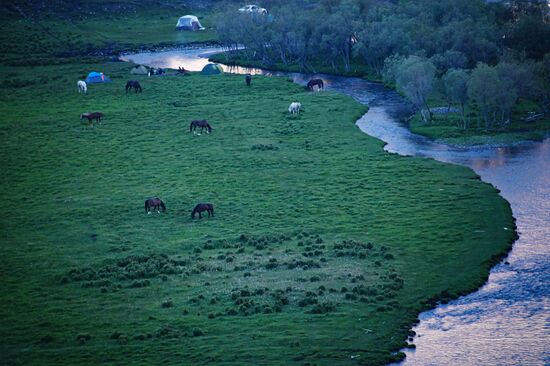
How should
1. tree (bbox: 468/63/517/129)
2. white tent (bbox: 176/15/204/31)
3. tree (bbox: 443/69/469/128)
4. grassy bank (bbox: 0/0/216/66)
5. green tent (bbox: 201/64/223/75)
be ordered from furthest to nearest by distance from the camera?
white tent (bbox: 176/15/204/31), grassy bank (bbox: 0/0/216/66), green tent (bbox: 201/64/223/75), tree (bbox: 443/69/469/128), tree (bbox: 468/63/517/129)

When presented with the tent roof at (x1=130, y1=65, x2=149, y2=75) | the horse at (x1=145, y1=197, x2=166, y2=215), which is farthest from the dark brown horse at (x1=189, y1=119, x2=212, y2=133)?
the tent roof at (x1=130, y1=65, x2=149, y2=75)

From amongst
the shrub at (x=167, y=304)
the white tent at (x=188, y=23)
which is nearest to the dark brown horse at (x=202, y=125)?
the shrub at (x=167, y=304)

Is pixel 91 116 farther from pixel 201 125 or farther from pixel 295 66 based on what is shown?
pixel 295 66

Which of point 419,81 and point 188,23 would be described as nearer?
point 419,81

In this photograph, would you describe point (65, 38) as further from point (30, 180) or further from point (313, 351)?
point (313, 351)

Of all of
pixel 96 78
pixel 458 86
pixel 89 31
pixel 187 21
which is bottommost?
pixel 458 86

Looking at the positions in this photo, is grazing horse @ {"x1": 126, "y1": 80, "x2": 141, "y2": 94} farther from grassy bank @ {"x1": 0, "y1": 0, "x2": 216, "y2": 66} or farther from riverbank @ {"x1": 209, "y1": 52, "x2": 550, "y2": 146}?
riverbank @ {"x1": 209, "y1": 52, "x2": 550, "y2": 146}

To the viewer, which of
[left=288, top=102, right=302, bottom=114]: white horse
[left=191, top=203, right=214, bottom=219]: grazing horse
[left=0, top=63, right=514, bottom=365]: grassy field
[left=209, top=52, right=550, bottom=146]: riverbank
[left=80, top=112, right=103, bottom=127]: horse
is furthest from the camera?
[left=288, top=102, right=302, bottom=114]: white horse

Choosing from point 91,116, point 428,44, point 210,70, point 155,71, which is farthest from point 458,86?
point 155,71
